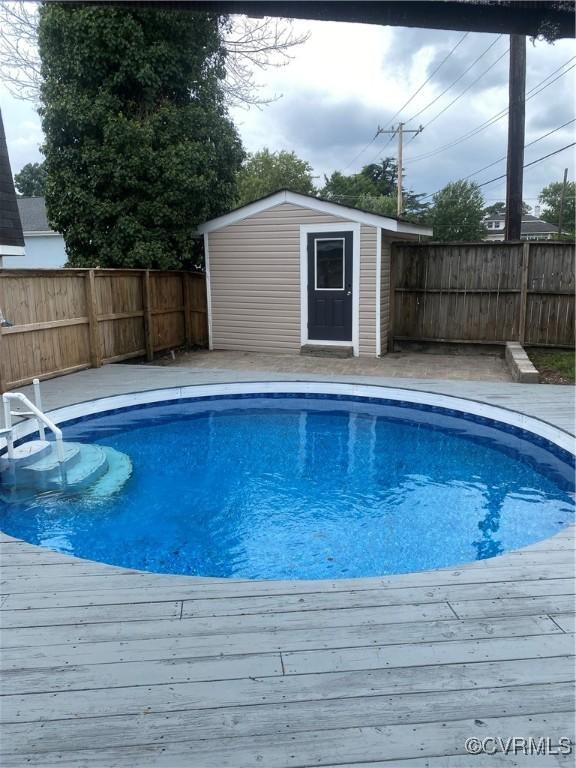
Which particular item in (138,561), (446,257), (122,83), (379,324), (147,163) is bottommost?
(138,561)

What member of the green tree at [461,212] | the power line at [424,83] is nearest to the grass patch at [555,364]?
the power line at [424,83]

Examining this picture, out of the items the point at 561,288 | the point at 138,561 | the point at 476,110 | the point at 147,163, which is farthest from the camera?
the point at 476,110

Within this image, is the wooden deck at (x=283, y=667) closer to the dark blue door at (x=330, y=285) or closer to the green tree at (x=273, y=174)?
the dark blue door at (x=330, y=285)

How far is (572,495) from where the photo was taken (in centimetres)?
458

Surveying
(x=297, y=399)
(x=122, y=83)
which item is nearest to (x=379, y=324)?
(x=297, y=399)

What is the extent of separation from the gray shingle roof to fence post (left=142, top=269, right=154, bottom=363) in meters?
12.4

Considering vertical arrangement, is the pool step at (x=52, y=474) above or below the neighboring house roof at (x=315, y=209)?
below

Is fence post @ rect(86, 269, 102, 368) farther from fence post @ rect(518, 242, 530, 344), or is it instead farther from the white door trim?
fence post @ rect(518, 242, 530, 344)

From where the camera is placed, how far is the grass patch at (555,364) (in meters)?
7.80

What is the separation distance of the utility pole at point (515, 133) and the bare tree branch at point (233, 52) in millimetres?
4353

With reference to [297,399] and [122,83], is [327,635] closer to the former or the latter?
[297,399]

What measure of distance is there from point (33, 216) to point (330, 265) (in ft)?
53.5

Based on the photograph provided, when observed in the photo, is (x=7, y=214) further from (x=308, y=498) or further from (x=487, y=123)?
(x=487, y=123)

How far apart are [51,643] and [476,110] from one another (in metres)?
28.0
